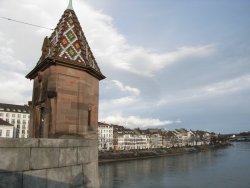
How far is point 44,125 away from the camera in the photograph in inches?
277

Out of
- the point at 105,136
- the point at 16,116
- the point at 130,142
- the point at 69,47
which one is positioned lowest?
the point at 130,142

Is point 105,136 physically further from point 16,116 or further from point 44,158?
point 44,158

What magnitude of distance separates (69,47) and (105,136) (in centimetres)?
9293

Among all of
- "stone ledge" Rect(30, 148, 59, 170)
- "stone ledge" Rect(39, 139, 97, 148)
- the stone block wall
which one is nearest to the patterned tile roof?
"stone ledge" Rect(39, 139, 97, 148)

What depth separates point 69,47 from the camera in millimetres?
7527

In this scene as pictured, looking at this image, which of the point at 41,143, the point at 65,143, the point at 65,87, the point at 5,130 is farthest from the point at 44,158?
the point at 5,130

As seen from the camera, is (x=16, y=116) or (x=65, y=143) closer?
(x=65, y=143)

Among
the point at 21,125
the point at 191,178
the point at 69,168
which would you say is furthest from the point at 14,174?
the point at 21,125

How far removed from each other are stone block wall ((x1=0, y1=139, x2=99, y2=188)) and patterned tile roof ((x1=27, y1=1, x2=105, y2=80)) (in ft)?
6.30

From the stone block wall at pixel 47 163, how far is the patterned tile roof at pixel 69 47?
1.92 m

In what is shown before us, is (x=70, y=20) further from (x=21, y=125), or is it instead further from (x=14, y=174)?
(x=21, y=125)

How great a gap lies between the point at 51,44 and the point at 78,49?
69 cm

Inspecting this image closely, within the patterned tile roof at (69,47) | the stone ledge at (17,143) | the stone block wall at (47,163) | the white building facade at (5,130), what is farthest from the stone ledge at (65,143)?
the white building facade at (5,130)

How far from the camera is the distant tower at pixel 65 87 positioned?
272 inches
